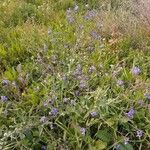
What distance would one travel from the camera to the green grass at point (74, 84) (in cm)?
296

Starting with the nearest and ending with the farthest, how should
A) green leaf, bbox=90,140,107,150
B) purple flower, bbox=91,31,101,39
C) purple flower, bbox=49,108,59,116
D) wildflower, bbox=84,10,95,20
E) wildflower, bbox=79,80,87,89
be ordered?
1. green leaf, bbox=90,140,107,150
2. purple flower, bbox=49,108,59,116
3. wildflower, bbox=79,80,87,89
4. purple flower, bbox=91,31,101,39
5. wildflower, bbox=84,10,95,20

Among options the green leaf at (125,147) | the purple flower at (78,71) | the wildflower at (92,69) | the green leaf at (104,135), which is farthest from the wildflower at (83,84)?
the green leaf at (125,147)

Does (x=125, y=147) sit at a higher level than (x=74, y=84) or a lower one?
lower

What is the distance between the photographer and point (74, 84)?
3.30 meters

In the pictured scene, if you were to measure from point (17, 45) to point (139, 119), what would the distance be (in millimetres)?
1621

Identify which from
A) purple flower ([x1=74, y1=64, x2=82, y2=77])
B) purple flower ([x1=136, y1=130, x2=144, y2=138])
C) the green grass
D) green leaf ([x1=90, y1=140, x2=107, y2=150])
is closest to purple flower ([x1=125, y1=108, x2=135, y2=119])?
the green grass

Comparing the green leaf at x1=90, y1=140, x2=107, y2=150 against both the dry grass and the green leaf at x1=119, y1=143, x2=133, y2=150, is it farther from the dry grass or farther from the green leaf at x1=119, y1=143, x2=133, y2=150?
the dry grass

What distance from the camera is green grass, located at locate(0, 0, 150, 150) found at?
2955mm

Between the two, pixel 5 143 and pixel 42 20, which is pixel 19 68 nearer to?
pixel 5 143

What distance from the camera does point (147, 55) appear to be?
13.1 feet

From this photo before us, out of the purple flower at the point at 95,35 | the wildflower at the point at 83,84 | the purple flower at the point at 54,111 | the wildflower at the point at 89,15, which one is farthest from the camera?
the wildflower at the point at 89,15

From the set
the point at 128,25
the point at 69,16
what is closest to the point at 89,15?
the point at 69,16

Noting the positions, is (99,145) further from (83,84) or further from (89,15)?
(89,15)

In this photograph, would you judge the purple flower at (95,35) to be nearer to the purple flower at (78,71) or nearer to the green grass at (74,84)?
the green grass at (74,84)
